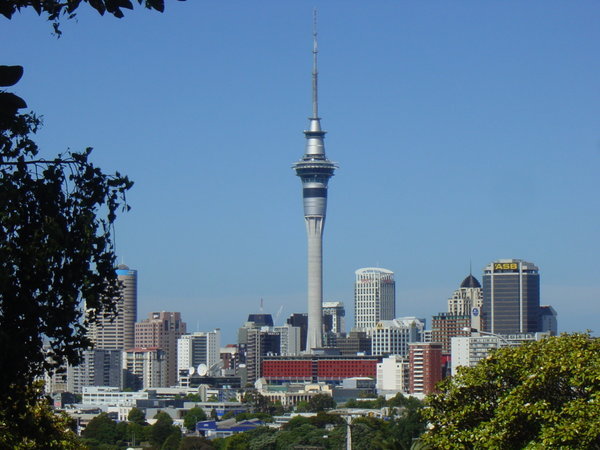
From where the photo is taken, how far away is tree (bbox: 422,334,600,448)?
3278 centimetres

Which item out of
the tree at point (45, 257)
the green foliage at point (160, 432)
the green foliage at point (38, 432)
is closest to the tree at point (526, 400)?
the green foliage at point (38, 432)

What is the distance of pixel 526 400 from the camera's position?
114 feet

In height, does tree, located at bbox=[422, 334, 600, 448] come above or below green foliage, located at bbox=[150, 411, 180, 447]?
above

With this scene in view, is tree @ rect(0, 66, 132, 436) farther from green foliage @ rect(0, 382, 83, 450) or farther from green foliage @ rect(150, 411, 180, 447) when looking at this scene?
green foliage @ rect(150, 411, 180, 447)

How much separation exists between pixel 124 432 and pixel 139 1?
177836mm

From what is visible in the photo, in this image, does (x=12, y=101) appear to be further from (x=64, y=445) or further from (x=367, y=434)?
(x=367, y=434)

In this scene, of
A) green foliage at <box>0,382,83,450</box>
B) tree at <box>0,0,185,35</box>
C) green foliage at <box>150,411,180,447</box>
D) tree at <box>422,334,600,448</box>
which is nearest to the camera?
tree at <box>0,0,185,35</box>

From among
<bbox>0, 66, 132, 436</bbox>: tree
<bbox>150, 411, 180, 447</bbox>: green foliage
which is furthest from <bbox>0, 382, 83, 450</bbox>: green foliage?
<bbox>150, 411, 180, 447</bbox>: green foliage

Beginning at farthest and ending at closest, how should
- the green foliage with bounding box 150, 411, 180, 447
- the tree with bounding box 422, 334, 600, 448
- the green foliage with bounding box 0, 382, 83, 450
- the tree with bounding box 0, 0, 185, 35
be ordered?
the green foliage with bounding box 150, 411, 180, 447 < the tree with bounding box 422, 334, 600, 448 < the green foliage with bounding box 0, 382, 83, 450 < the tree with bounding box 0, 0, 185, 35

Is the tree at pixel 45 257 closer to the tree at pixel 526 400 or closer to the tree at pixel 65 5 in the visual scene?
the tree at pixel 65 5

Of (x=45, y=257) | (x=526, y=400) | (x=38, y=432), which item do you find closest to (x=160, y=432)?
(x=38, y=432)

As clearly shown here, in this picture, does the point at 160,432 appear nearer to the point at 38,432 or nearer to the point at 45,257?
the point at 38,432

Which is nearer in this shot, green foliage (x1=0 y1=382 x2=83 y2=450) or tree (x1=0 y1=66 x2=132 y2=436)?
tree (x1=0 y1=66 x2=132 y2=436)

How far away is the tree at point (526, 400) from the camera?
32781 millimetres
